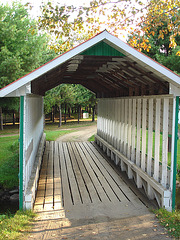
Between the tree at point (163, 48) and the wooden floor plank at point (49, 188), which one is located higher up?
the tree at point (163, 48)

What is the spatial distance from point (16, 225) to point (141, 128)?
535cm

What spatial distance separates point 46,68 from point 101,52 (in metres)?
1.20

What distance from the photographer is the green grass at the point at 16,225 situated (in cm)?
441

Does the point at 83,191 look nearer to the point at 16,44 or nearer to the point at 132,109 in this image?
the point at 132,109

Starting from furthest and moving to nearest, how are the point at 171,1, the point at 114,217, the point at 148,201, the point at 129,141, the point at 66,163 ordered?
the point at 171,1 → the point at 66,163 → the point at 129,141 → the point at 148,201 → the point at 114,217

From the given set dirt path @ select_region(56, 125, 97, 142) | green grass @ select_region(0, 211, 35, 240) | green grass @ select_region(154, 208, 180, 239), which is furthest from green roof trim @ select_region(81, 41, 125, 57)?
dirt path @ select_region(56, 125, 97, 142)

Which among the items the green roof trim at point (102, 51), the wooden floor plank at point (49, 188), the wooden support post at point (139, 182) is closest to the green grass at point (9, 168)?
the wooden floor plank at point (49, 188)

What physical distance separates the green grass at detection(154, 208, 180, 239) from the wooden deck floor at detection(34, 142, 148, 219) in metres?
0.38

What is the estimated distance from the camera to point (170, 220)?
198 inches

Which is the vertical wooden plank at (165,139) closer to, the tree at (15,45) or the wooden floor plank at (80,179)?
the wooden floor plank at (80,179)

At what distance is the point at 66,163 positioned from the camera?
971 centimetres

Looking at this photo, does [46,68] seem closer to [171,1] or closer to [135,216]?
[135,216]

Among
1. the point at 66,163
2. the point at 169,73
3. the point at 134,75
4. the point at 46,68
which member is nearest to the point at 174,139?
the point at 169,73

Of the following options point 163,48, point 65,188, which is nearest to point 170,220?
point 65,188
